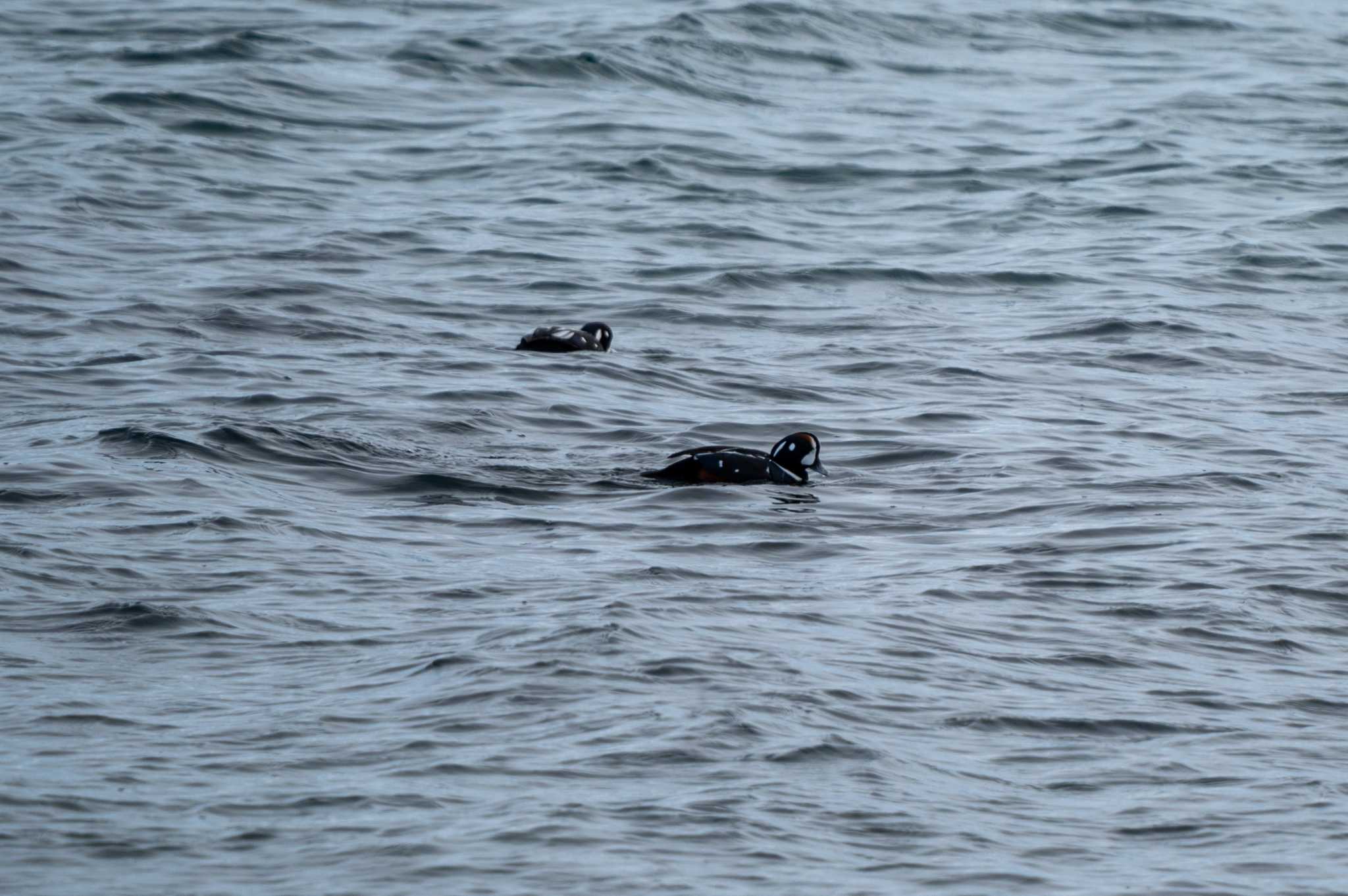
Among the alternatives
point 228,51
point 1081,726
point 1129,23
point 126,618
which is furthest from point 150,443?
point 1129,23

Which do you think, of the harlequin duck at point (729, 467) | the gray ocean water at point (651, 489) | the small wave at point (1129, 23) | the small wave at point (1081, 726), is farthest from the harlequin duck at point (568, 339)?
the small wave at point (1129, 23)

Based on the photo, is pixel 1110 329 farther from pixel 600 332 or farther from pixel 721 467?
pixel 721 467

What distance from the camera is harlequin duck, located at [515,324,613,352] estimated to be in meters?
17.0

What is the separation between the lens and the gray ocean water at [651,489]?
8.12m

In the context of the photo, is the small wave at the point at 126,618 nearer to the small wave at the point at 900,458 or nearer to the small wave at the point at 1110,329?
the small wave at the point at 900,458

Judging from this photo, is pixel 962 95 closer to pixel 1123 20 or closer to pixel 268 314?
pixel 1123 20

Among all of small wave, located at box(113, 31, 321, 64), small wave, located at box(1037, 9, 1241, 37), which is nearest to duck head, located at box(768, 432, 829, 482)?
small wave, located at box(113, 31, 321, 64)

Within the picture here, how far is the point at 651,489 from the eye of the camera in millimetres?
13203

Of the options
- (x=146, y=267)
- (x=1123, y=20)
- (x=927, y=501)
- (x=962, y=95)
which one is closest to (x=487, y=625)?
(x=927, y=501)

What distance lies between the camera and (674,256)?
854 inches

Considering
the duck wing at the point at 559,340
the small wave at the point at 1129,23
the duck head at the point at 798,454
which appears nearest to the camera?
the duck head at the point at 798,454

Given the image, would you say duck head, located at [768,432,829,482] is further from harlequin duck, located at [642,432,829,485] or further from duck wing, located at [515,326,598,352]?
duck wing, located at [515,326,598,352]

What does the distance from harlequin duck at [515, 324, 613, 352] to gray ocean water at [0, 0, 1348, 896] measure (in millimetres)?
167

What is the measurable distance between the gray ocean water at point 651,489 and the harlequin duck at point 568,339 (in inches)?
6.6
